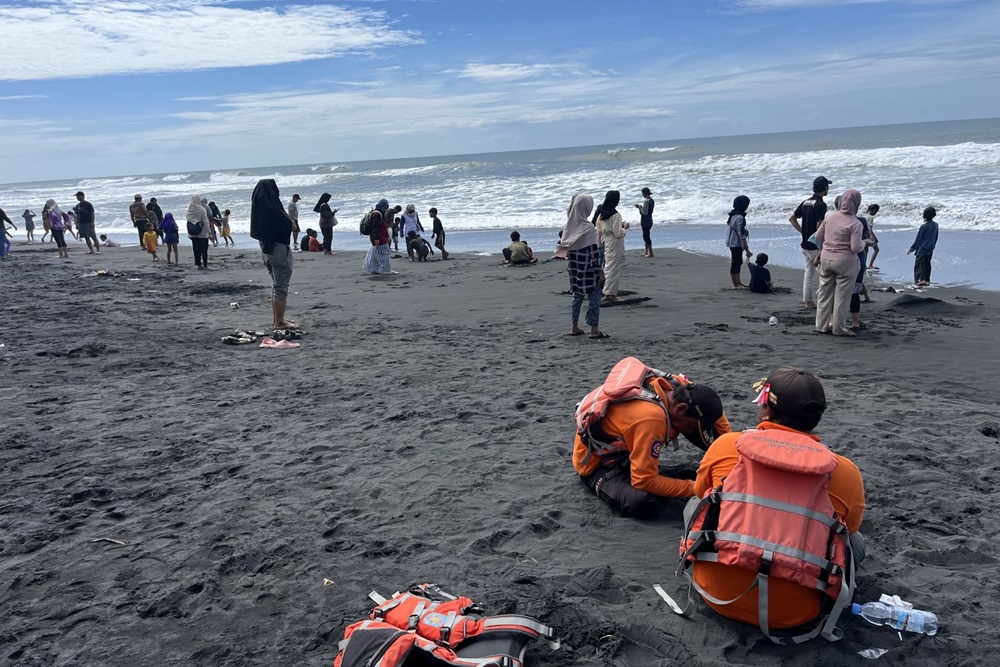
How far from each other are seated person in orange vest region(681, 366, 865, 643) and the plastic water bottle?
0.25m

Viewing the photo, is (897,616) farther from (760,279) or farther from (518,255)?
(518,255)

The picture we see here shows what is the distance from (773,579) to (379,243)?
12.1 meters

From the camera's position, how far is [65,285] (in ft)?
42.5

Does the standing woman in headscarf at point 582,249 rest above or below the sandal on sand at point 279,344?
above

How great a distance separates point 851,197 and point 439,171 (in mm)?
58046

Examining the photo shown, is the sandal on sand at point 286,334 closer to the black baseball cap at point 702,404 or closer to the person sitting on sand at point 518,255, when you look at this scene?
the black baseball cap at point 702,404

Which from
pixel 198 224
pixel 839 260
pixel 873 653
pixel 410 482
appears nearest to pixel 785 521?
pixel 873 653

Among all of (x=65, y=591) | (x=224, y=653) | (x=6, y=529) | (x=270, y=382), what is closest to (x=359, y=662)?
(x=224, y=653)

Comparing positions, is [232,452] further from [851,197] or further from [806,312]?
[806,312]

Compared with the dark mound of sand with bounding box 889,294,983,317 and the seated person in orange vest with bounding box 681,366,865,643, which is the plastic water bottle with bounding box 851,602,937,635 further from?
the dark mound of sand with bounding box 889,294,983,317

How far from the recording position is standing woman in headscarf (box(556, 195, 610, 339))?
7.85 m

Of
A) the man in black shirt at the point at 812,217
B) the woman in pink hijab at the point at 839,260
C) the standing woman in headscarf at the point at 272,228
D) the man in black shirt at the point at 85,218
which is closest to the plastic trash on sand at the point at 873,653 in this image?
the woman in pink hijab at the point at 839,260

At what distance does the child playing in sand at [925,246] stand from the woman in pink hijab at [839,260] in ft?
12.3

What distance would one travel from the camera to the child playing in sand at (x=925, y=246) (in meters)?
10.5
